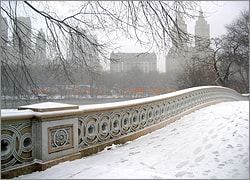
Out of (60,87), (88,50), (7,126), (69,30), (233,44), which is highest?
(69,30)

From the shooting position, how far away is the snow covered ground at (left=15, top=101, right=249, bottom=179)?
2938 mm

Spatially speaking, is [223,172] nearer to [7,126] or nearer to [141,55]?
[7,126]

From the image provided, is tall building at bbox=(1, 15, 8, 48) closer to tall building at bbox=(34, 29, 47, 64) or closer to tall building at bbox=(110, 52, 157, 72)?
tall building at bbox=(34, 29, 47, 64)

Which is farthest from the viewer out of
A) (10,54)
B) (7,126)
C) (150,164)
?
(10,54)

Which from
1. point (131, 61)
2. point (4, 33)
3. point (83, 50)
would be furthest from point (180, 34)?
point (4, 33)

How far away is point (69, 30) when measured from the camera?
632 cm

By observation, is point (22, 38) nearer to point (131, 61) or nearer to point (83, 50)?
point (83, 50)

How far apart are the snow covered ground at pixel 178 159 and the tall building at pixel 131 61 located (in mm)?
2189

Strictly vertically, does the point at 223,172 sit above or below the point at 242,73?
below

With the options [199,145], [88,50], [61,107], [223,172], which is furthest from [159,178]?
[88,50]

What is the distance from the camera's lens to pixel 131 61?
254 inches

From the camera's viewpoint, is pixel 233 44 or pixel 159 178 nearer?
pixel 159 178

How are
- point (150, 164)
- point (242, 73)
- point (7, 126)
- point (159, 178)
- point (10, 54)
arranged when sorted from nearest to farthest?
point (159, 178) < point (242, 73) < point (7, 126) < point (150, 164) < point (10, 54)

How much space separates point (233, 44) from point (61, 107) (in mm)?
2815
